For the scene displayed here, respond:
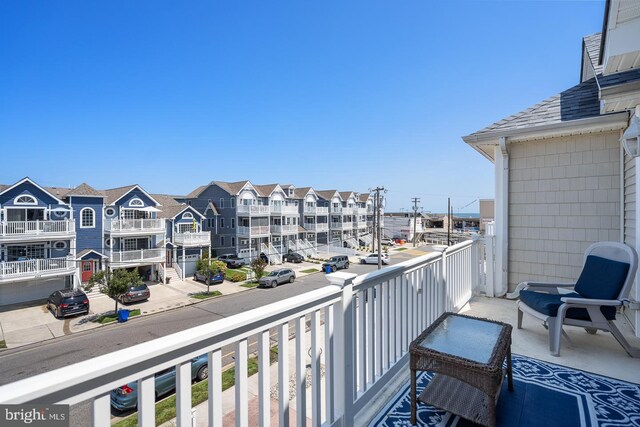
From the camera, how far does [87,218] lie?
1628 cm

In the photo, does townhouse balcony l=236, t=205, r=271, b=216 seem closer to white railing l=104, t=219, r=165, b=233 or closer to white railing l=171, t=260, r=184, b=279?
white railing l=171, t=260, r=184, b=279

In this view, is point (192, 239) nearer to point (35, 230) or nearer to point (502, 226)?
point (35, 230)

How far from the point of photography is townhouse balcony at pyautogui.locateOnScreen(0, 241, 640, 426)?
76 cm

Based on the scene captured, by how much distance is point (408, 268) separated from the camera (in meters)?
2.50

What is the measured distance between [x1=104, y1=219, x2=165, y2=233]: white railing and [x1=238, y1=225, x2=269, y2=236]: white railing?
6154 millimetres

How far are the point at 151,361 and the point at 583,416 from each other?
277 cm

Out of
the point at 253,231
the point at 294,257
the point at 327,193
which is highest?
the point at 327,193

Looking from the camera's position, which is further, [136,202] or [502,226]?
[136,202]

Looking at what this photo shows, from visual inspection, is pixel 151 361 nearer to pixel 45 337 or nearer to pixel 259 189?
pixel 45 337

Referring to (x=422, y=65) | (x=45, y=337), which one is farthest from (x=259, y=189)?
(x=422, y=65)

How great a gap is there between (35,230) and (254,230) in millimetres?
12749

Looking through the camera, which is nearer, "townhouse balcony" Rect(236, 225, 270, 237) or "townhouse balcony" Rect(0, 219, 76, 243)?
"townhouse balcony" Rect(0, 219, 76, 243)

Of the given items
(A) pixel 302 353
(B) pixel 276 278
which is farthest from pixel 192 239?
(A) pixel 302 353

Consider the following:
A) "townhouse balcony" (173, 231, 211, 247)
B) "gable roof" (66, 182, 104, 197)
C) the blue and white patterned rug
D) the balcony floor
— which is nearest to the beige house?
the balcony floor
